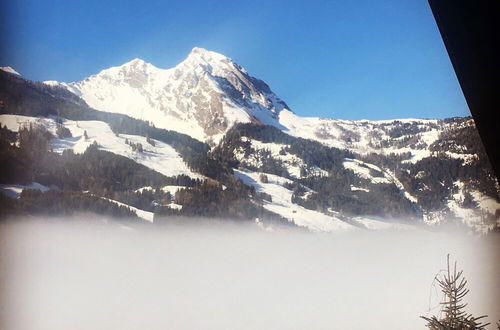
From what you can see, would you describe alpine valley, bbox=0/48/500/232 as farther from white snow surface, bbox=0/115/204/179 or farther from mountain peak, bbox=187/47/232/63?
mountain peak, bbox=187/47/232/63

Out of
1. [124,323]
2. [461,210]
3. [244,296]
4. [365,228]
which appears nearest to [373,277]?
[365,228]

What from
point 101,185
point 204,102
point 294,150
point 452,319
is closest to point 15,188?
point 101,185

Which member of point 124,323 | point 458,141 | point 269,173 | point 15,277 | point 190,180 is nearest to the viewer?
point 15,277

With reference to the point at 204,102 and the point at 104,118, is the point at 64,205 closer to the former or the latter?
the point at 104,118

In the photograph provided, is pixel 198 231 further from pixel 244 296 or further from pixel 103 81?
pixel 103 81

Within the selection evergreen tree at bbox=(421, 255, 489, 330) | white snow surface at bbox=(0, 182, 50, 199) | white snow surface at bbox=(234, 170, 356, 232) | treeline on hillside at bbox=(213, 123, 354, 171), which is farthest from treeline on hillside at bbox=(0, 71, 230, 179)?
evergreen tree at bbox=(421, 255, 489, 330)
